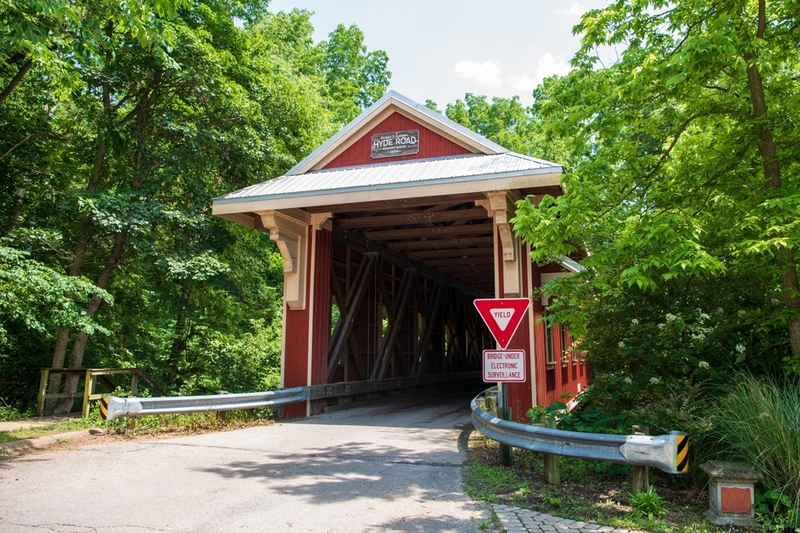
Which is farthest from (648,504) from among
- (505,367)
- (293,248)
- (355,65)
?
(355,65)

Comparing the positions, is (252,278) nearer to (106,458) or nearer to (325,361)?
(325,361)

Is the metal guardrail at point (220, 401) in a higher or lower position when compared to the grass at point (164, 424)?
higher

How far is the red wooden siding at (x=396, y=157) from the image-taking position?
420 inches

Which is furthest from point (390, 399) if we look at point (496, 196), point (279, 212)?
point (496, 196)

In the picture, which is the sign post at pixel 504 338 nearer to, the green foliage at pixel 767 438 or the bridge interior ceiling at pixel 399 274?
the green foliage at pixel 767 438

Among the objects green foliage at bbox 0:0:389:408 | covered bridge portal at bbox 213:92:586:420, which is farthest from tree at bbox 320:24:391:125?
covered bridge portal at bbox 213:92:586:420

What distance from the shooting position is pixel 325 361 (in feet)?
37.5

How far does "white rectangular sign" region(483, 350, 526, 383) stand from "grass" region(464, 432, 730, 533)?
99cm

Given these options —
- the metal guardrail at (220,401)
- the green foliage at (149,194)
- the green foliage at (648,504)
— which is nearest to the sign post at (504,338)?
the green foliage at (648,504)

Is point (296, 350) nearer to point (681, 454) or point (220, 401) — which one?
point (220, 401)

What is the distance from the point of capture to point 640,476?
16.1 feet

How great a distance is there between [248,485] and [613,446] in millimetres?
3394

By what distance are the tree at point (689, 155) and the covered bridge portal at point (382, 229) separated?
1.57m

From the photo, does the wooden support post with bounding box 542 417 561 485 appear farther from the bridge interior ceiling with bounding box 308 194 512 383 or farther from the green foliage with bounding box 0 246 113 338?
the green foliage with bounding box 0 246 113 338
